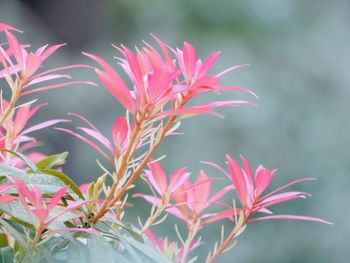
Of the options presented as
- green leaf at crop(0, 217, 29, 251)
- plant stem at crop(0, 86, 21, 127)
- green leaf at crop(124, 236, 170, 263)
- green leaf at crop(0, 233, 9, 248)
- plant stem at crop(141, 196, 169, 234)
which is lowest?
green leaf at crop(0, 233, 9, 248)

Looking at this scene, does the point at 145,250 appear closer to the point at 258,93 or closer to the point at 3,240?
the point at 3,240

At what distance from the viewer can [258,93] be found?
2.49m

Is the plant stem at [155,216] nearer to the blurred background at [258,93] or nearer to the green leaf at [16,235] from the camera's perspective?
the green leaf at [16,235]

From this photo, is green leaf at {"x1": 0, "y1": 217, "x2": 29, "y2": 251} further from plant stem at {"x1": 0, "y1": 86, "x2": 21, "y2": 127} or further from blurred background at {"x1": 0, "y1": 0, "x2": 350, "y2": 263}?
blurred background at {"x1": 0, "y1": 0, "x2": 350, "y2": 263}

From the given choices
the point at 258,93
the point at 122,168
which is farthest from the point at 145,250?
the point at 258,93

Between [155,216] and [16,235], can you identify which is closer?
[16,235]

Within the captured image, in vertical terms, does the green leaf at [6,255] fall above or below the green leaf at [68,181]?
below

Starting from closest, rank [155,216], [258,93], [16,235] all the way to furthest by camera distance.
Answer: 1. [16,235]
2. [155,216]
3. [258,93]

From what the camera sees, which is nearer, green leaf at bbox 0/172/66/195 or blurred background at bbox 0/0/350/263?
green leaf at bbox 0/172/66/195

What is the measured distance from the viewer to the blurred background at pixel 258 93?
2.37m

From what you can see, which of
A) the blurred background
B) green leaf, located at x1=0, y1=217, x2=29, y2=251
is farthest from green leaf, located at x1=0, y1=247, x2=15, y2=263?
the blurred background

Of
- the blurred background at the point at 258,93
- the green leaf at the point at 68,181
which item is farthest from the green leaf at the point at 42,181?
the blurred background at the point at 258,93

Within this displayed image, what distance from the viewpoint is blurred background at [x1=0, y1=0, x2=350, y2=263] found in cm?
237

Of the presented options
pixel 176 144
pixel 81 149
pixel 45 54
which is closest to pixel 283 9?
pixel 176 144
